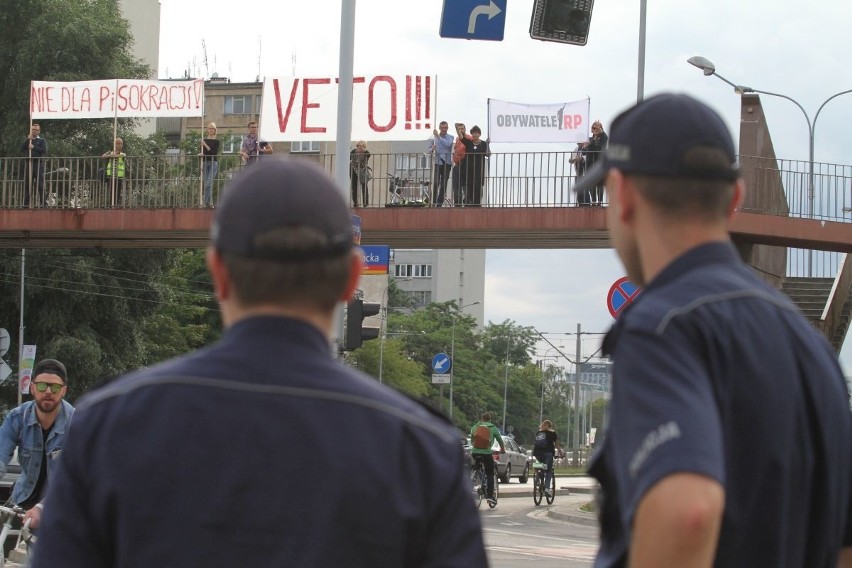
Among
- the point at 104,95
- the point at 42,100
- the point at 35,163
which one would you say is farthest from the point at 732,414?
the point at 35,163

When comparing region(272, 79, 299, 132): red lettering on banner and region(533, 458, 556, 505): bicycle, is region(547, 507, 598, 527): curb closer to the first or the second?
region(533, 458, 556, 505): bicycle

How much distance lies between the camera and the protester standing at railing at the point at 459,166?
2725cm

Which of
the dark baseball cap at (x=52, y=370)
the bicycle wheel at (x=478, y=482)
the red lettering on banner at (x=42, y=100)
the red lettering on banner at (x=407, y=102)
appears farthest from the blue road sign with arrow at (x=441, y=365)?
the dark baseball cap at (x=52, y=370)

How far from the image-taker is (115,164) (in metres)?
31.1

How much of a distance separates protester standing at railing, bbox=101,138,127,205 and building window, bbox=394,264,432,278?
135478 millimetres

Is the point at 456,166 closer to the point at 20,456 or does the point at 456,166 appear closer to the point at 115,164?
the point at 115,164

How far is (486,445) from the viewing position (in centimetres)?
2547

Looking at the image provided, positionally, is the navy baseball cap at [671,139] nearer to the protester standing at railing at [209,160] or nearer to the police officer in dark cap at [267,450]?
the police officer in dark cap at [267,450]

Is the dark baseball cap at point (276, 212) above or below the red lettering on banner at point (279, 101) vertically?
below

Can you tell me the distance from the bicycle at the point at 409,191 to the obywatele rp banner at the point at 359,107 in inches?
62.6

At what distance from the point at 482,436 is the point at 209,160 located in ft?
27.8

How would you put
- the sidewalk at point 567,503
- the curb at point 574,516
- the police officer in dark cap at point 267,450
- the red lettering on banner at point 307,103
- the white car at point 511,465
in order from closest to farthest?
the police officer in dark cap at point 267,450 → the curb at point 574,516 → the sidewalk at point 567,503 → the red lettering on banner at point 307,103 → the white car at point 511,465

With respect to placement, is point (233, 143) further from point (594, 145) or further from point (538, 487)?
point (594, 145)

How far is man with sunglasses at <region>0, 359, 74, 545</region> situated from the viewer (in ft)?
26.6
